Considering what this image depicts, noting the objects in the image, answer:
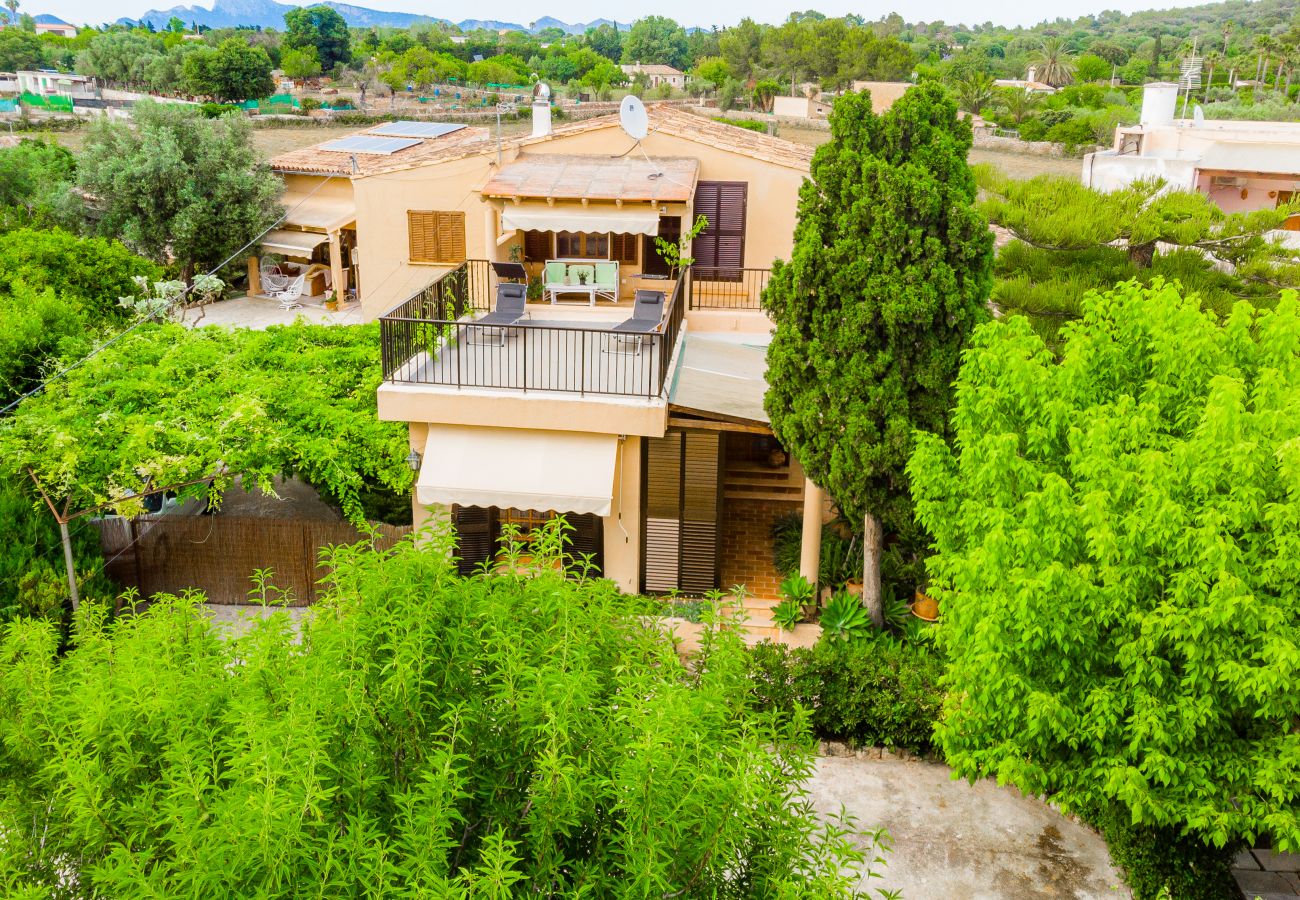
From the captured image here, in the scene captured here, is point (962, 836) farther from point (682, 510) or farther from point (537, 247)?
point (537, 247)

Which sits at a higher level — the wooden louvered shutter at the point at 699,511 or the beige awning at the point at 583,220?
the beige awning at the point at 583,220

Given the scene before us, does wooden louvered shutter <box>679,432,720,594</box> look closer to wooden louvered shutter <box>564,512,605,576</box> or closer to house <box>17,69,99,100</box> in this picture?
wooden louvered shutter <box>564,512,605,576</box>

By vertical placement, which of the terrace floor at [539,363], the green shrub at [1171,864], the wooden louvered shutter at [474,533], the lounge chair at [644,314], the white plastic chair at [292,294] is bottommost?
the green shrub at [1171,864]

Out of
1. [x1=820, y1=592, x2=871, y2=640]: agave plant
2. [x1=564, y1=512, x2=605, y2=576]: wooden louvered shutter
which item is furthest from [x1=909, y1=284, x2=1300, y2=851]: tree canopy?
[x1=564, y1=512, x2=605, y2=576]: wooden louvered shutter

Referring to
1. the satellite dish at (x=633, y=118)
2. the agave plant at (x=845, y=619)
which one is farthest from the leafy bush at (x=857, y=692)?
the satellite dish at (x=633, y=118)

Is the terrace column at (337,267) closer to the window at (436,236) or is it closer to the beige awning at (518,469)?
the window at (436,236)

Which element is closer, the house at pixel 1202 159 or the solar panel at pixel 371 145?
the solar panel at pixel 371 145

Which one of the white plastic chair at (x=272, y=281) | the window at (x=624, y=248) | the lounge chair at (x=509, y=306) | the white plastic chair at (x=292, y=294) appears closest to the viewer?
the lounge chair at (x=509, y=306)

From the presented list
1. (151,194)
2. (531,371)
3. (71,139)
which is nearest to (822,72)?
(71,139)
